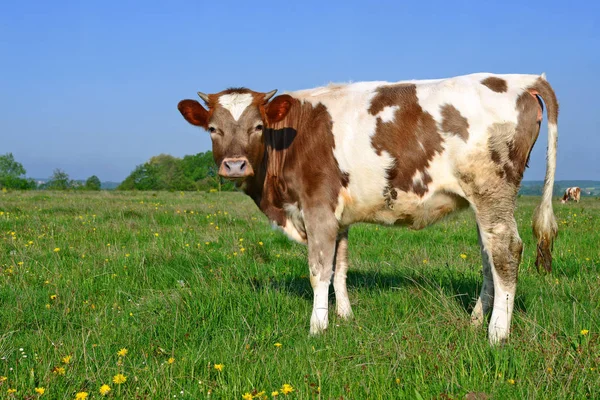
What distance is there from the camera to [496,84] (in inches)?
240

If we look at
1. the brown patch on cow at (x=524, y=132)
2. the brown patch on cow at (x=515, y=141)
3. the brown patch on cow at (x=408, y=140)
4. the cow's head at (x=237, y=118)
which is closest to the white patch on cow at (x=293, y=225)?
the cow's head at (x=237, y=118)

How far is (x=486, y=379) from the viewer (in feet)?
13.5

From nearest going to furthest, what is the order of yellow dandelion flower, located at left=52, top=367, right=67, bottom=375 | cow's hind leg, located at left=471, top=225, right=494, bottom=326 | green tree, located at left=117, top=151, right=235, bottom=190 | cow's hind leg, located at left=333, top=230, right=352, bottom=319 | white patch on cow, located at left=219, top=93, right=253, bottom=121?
yellow dandelion flower, located at left=52, top=367, right=67, bottom=375 → cow's hind leg, located at left=471, top=225, right=494, bottom=326 → white patch on cow, located at left=219, top=93, right=253, bottom=121 → cow's hind leg, located at left=333, top=230, right=352, bottom=319 → green tree, located at left=117, top=151, right=235, bottom=190

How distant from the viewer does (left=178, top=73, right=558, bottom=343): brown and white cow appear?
5895 mm

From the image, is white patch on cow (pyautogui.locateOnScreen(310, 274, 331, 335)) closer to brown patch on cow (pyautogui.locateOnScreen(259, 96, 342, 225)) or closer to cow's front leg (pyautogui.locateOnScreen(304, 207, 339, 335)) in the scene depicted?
cow's front leg (pyautogui.locateOnScreen(304, 207, 339, 335))

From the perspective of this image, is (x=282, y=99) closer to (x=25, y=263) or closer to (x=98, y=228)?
(x=25, y=263)

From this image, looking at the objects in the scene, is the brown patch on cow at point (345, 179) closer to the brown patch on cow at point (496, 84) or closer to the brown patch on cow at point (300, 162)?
the brown patch on cow at point (300, 162)

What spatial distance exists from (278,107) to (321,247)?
1.66 meters

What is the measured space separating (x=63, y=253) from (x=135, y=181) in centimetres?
10143

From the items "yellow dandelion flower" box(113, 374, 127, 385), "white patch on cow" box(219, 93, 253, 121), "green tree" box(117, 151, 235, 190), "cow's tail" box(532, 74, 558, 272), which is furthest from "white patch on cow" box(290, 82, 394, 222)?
"green tree" box(117, 151, 235, 190)

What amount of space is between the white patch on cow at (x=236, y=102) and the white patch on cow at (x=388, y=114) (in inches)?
59.6

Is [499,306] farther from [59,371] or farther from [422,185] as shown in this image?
[59,371]

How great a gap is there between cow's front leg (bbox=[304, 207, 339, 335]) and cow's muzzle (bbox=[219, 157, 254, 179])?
836 mm

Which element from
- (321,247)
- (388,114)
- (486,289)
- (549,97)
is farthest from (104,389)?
(549,97)
